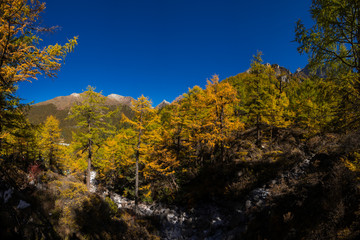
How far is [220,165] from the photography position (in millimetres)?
17453

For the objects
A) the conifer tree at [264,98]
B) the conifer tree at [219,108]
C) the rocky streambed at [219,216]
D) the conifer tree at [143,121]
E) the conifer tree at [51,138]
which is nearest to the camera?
the rocky streambed at [219,216]

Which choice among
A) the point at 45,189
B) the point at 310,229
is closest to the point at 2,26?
the point at 45,189

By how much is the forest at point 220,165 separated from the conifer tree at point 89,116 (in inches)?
4.7

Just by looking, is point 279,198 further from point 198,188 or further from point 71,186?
point 71,186

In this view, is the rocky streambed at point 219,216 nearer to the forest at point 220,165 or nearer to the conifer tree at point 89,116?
the forest at point 220,165

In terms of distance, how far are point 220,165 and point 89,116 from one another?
49.6 ft

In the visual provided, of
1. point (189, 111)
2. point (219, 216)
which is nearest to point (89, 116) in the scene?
point (189, 111)

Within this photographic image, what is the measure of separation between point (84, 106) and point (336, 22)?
63.9ft

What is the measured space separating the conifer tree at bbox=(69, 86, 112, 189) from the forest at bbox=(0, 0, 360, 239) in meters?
0.12

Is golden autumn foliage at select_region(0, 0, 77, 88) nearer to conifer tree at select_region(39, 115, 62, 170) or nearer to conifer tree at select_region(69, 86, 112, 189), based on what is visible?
conifer tree at select_region(69, 86, 112, 189)

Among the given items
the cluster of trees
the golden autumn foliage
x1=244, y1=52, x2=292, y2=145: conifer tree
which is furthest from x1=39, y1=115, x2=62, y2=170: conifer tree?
x1=244, y1=52, x2=292, y2=145: conifer tree

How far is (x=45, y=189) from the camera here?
43.1 ft

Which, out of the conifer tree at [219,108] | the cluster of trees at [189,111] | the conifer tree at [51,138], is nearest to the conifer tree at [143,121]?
the cluster of trees at [189,111]

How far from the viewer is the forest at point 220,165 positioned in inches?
229
